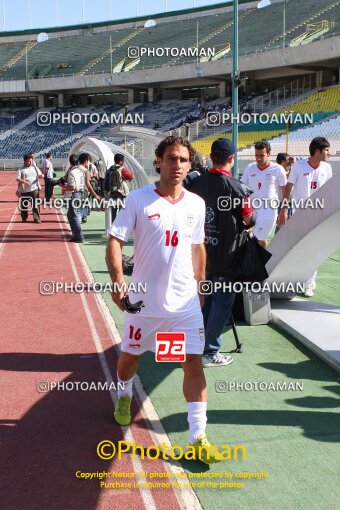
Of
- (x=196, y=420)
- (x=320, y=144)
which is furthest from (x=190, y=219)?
(x=320, y=144)

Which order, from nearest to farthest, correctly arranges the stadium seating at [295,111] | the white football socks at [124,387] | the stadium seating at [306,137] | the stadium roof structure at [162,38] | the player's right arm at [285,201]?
1. the white football socks at [124,387]
2. the player's right arm at [285,201]
3. the stadium seating at [306,137]
4. the stadium seating at [295,111]
5. the stadium roof structure at [162,38]

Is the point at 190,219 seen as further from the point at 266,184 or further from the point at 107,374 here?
the point at 266,184

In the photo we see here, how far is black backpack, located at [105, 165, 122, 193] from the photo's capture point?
517 inches

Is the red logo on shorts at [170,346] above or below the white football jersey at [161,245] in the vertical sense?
below

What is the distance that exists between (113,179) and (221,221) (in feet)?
27.0

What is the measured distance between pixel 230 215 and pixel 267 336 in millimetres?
1803

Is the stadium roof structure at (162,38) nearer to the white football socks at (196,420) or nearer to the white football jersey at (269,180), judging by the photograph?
the white football jersey at (269,180)

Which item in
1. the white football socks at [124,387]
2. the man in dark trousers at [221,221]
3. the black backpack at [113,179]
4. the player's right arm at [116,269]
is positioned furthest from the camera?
the black backpack at [113,179]

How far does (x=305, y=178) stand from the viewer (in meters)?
7.96

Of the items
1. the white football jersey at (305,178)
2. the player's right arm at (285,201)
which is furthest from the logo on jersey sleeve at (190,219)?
the white football jersey at (305,178)

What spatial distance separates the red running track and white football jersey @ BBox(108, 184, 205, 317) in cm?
100

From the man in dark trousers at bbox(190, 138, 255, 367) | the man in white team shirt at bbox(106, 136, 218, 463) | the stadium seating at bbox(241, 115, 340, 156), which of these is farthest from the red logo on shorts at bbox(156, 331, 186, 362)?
the stadium seating at bbox(241, 115, 340, 156)

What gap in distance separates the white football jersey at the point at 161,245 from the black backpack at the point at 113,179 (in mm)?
9385

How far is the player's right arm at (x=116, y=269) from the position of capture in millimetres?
3750
